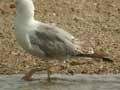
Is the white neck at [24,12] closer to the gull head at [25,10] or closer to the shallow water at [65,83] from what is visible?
the gull head at [25,10]

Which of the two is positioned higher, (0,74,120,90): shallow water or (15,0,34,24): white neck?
(15,0,34,24): white neck

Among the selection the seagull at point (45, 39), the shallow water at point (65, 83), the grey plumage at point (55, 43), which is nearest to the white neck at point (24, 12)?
the seagull at point (45, 39)

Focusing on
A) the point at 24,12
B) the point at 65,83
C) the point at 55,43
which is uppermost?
the point at 24,12

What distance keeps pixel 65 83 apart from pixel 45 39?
853 millimetres

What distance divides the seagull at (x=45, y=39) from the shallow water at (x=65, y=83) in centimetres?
19

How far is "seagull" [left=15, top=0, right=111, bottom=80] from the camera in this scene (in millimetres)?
9688

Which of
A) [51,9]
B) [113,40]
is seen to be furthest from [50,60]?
[51,9]

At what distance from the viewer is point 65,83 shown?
9648 millimetres

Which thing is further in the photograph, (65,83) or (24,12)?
(24,12)

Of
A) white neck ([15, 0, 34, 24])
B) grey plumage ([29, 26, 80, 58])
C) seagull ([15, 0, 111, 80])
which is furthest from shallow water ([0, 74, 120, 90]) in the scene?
white neck ([15, 0, 34, 24])

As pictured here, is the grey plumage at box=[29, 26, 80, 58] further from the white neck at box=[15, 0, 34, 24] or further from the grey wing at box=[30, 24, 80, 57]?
the white neck at box=[15, 0, 34, 24]

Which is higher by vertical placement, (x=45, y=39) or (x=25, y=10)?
(x=25, y=10)

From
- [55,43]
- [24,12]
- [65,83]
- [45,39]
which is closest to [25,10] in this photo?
[24,12]

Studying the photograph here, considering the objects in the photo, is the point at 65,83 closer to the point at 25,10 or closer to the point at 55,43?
the point at 55,43
